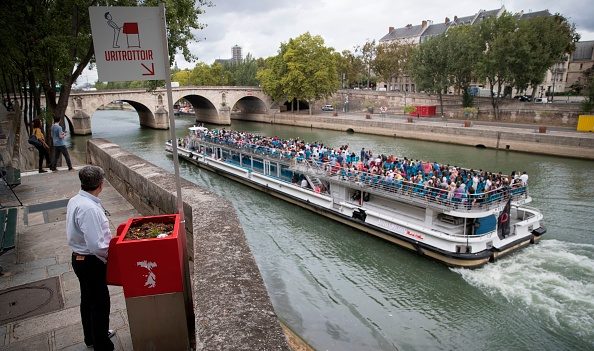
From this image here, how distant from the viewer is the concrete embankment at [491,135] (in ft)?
102

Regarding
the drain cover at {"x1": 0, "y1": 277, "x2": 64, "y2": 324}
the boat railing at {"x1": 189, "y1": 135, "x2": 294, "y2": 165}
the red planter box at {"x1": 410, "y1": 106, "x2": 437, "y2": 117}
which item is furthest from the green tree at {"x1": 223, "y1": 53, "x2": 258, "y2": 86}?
the drain cover at {"x1": 0, "y1": 277, "x2": 64, "y2": 324}

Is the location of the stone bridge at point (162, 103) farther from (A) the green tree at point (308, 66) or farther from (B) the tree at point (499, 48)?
(B) the tree at point (499, 48)

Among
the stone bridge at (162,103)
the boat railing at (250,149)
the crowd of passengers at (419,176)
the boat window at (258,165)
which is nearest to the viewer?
the crowd of passengers at (419,176)

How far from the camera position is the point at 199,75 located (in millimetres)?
89188

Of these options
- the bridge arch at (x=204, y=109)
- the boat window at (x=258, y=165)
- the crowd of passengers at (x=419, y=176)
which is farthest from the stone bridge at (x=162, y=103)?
the crowd of passengers at (x=419, y=176)

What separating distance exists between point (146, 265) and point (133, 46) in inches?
81.7

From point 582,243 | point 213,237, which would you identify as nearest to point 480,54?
point 582,243

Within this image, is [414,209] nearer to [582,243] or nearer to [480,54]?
[582,243]

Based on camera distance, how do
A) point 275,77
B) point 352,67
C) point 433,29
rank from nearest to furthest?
1. point 275,77
2. point 352,67
3. point 433,29

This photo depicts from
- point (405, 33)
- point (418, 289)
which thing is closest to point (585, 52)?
point (405, 33)

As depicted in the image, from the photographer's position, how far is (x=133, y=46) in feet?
12.7

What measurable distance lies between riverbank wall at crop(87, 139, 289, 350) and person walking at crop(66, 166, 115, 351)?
895 millimetres

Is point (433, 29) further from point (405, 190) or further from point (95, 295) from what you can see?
point (95, 295)

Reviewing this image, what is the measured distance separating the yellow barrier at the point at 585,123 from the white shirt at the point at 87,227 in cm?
4212
